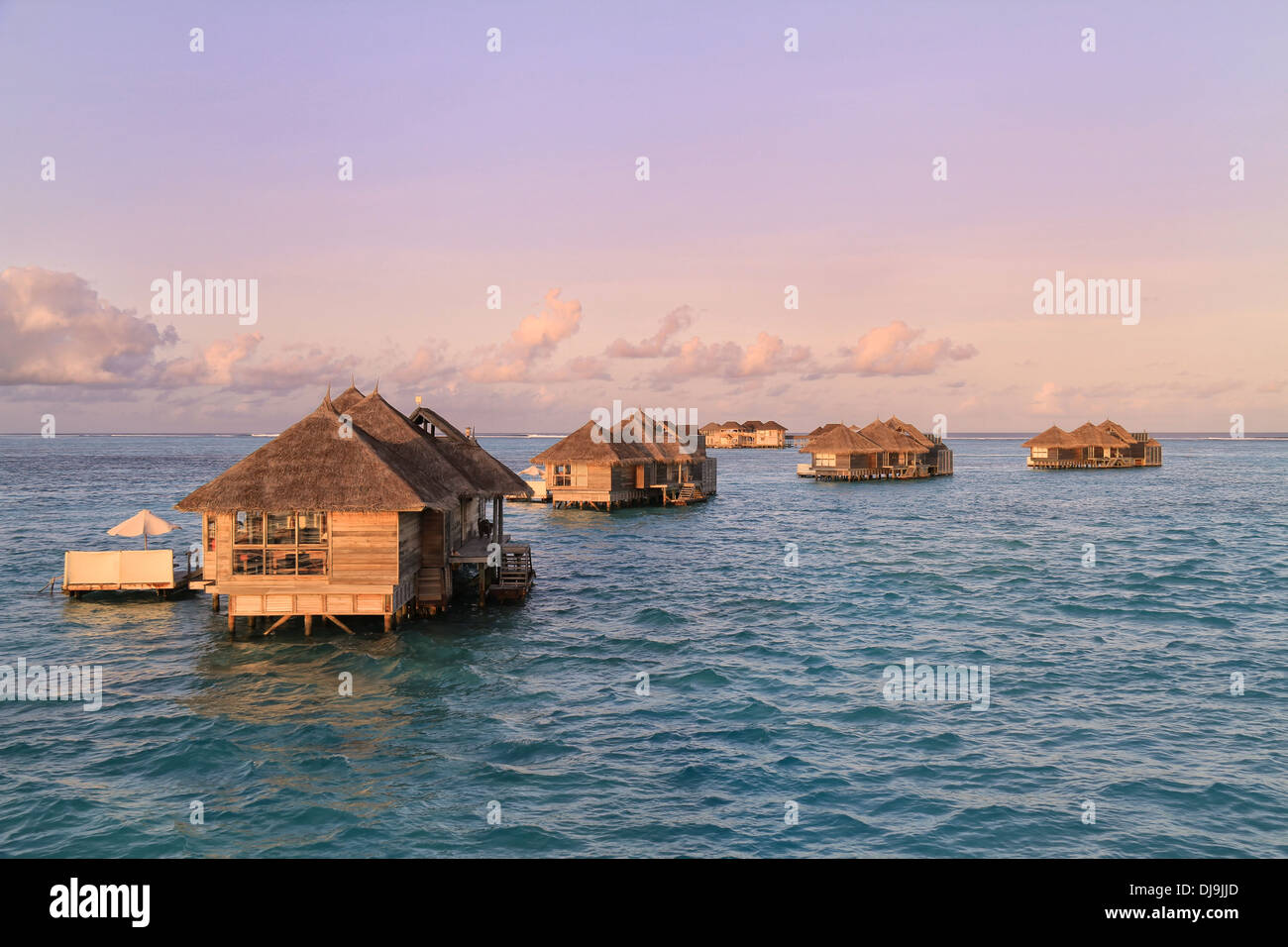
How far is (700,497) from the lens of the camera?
75125mm

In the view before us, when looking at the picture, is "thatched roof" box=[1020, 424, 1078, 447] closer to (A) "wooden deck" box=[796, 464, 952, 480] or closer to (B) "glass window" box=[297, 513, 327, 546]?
(A) "wooden deck" box=[796, 464, 952, 480]

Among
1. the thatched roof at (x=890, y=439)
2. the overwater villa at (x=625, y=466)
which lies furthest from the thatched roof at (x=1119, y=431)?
the overwater villa at (x=625, y=466)

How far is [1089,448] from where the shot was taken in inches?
4840

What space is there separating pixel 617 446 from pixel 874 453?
47.3 m

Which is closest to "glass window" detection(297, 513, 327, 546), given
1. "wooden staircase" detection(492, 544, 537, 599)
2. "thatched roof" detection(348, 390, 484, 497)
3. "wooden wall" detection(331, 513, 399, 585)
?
"wooden wall" detection(331, 513, 399, 585)

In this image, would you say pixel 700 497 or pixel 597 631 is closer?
pixel 597 631

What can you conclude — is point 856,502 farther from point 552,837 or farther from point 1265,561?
point 552,837

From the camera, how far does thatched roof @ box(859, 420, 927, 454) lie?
4087 inches

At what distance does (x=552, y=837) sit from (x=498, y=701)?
284 inches

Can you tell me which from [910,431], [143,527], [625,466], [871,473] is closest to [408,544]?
[143,527]
